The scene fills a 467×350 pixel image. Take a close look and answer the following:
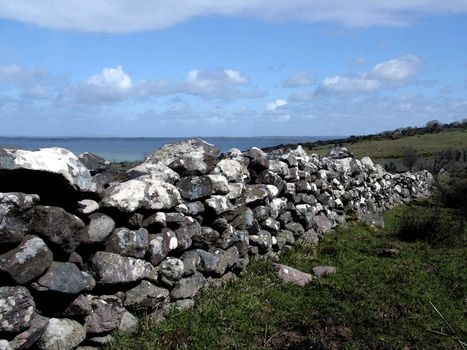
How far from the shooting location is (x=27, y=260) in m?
4.46

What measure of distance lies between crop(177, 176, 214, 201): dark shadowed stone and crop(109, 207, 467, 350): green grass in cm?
138

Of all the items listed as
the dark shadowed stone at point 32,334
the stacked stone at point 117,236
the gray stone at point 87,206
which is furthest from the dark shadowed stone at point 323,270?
the dark shadowed stone at point 32,334

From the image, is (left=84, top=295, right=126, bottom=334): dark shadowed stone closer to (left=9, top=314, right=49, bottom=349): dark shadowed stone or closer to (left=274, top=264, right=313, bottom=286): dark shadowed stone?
(left=9, top=314, right=49, bottom=349): dark shadowed stone

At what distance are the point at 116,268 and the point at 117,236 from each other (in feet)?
1.26

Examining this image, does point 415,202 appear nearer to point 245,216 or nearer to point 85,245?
point 245,216

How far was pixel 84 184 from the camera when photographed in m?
5.11

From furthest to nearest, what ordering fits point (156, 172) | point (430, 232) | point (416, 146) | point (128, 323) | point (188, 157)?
point (416, 146) → point (430, 232) → point (188, 157) → point (156, 172) → point (128, 323)

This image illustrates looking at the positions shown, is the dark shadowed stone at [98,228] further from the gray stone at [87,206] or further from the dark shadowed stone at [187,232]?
the dark shadowed stone at [187,232]

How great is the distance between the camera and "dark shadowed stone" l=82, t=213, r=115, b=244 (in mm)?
5340

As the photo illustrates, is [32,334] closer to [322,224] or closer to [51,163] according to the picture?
[51,163]

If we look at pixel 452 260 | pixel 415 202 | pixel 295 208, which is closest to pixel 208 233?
pixel 295 208

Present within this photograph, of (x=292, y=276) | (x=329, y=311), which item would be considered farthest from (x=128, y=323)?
(x=292, y=276)

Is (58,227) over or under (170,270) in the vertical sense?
over

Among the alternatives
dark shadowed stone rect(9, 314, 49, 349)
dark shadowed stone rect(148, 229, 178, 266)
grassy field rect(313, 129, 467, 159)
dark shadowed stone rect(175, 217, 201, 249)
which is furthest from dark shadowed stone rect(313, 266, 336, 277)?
grassy field rect(313, 129, 467, 159)
